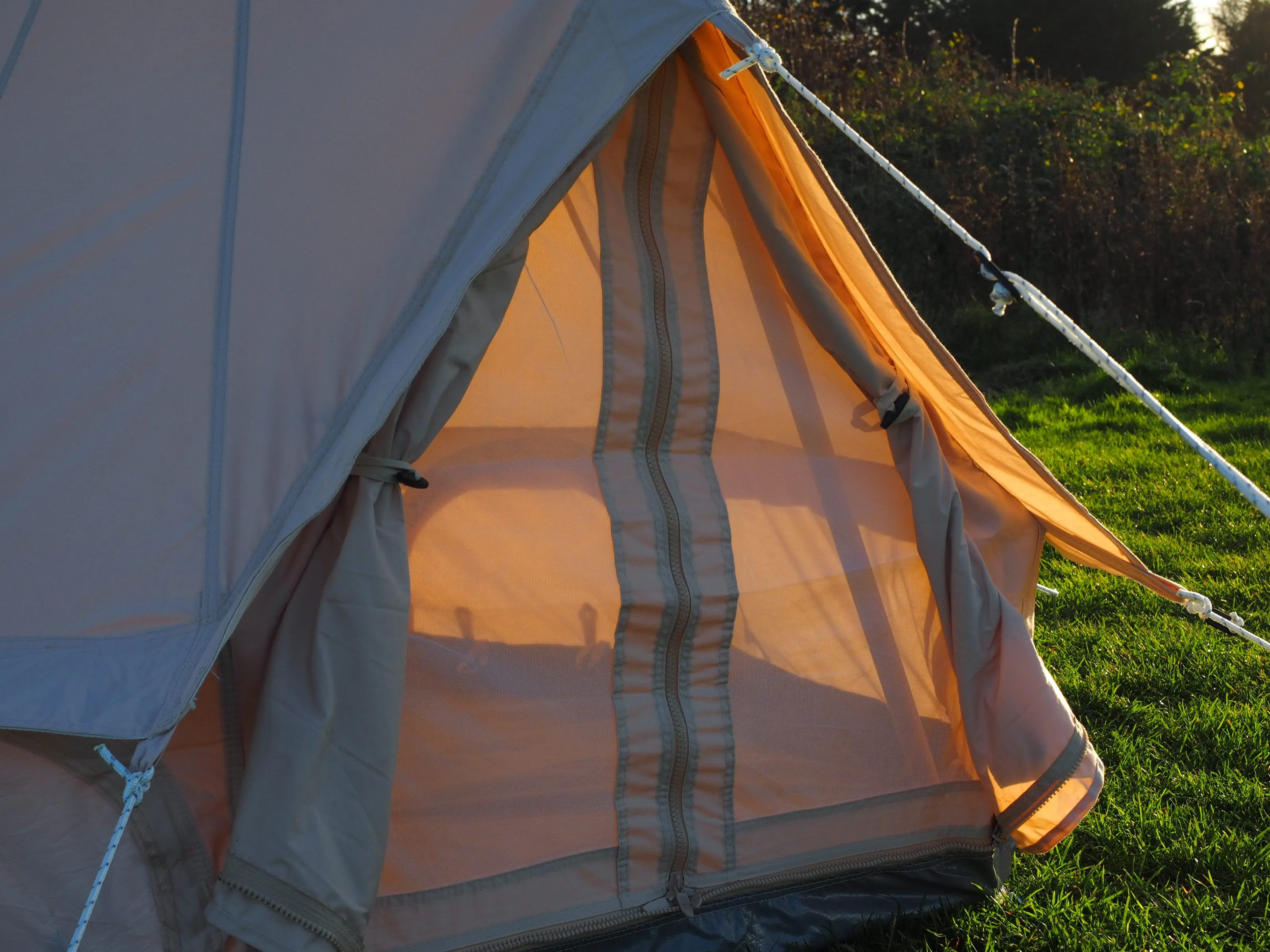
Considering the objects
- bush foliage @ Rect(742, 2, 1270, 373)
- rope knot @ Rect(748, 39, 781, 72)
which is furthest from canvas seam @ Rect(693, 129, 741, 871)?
bush foliage @ Rect(742, 2, 1270, 373)

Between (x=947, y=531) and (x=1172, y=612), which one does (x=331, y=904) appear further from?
(x=1172, y=612)

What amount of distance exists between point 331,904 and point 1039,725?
128cm

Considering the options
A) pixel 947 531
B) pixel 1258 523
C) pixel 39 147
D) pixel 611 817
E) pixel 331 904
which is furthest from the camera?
pixel 1258 523

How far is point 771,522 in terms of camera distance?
2.35 meters

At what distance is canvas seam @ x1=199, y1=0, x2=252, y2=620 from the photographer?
5.82 ft

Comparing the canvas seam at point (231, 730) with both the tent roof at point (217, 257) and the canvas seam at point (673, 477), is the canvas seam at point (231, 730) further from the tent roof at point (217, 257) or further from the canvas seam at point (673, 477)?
the canvas seam at point (673, 477)

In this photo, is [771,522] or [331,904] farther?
[771,522]

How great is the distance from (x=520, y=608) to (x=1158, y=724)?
1.86m

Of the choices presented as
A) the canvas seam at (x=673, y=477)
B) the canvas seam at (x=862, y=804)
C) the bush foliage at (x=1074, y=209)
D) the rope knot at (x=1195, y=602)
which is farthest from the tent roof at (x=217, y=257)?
the bush foliage at (x=1074, y=209)

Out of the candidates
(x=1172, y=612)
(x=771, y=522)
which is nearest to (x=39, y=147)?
(x=771, y=522)

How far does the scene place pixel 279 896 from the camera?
67.9 inches

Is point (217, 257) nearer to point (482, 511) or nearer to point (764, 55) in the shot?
point (482, 511)

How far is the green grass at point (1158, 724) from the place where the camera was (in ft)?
7.74

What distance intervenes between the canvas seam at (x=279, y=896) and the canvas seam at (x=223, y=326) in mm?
362
